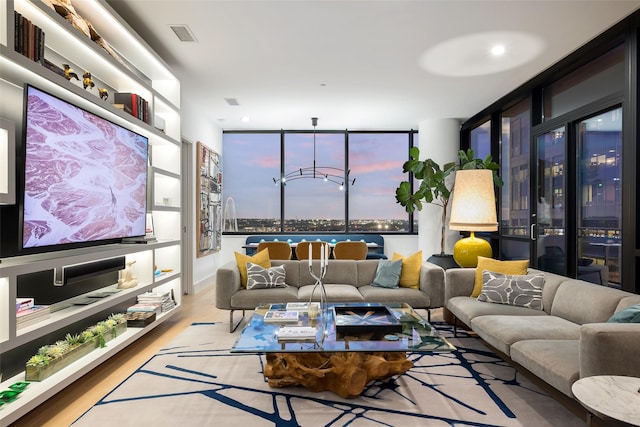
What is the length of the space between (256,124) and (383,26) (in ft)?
14.2

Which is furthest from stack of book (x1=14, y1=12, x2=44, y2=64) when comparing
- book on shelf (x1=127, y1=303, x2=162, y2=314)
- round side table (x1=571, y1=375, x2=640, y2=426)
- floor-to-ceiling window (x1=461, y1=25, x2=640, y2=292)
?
floor-to-ceiling window (x1=461, y1=25, x2=640, y2=292)

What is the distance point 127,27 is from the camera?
335 cm

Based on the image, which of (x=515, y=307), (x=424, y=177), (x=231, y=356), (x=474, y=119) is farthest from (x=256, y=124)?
(x=515, y=307)

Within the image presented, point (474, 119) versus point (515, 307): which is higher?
point (474, 119)

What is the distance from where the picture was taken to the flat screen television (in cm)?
237

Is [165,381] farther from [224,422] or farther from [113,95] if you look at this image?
[113,95]

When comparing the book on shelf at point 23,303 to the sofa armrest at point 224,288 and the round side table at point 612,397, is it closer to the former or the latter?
the sofa armrest at point 224,288

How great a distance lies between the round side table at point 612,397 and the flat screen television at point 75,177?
2791 millimetres

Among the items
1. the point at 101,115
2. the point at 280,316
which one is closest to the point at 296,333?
the point at 280,316

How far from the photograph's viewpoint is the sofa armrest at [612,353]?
6.44 feet

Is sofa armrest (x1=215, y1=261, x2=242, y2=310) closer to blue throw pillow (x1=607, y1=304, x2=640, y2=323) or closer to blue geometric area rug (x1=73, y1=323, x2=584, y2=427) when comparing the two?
blue geometric area rug (x1=73, y1=323, x2=584, y2=427)

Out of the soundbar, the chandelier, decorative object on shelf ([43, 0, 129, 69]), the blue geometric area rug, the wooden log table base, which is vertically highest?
decorative object on shelf ([43, 0, 129, 69])

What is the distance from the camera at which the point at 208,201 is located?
6855 mm

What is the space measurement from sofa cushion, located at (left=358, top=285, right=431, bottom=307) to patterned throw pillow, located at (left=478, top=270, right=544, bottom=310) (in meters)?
0.63
